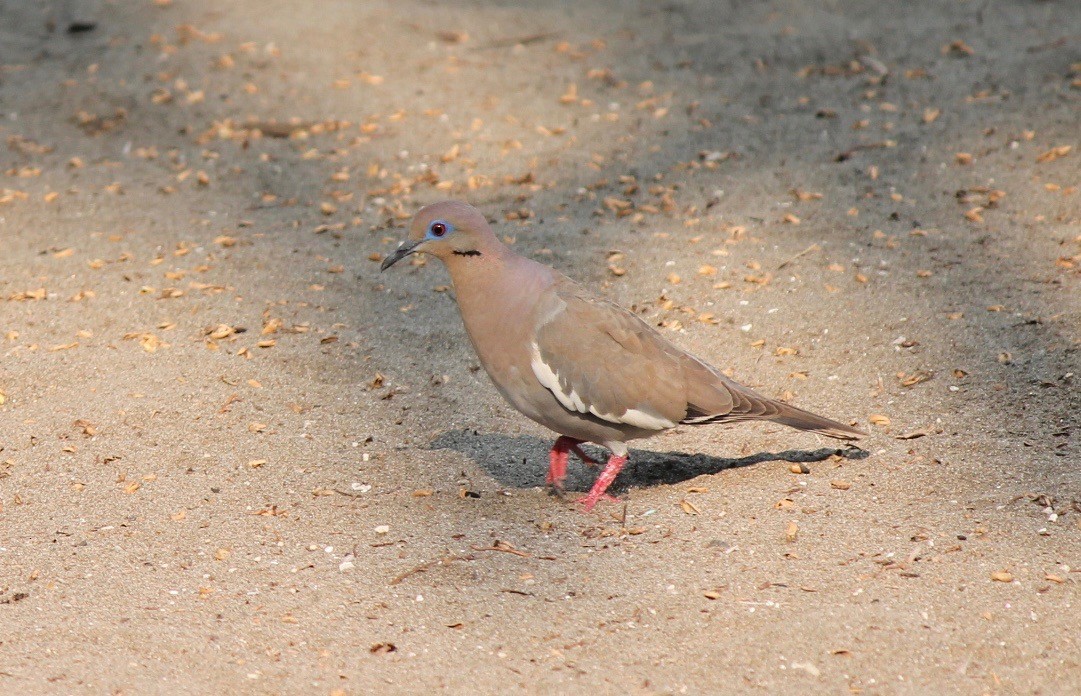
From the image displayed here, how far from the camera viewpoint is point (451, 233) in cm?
410

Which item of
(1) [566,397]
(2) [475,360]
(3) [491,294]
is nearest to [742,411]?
(1) [566,397]

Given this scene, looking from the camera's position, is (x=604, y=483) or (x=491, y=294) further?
(x=604, y=483)

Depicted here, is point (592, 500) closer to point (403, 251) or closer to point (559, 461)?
point (559, 461)

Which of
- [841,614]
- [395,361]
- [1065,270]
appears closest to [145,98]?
[395,361]

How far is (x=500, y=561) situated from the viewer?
12.6 feet

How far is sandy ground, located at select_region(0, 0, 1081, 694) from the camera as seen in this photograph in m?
3.48

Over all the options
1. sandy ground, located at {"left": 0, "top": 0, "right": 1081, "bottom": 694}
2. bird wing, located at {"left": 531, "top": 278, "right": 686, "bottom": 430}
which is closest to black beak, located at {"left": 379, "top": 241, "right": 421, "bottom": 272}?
bird wing, located at {"left": 531, "top": 278, "right": 686, "bottom": 430}

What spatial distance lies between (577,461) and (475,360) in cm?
80

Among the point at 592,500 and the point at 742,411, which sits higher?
the point at 742,411

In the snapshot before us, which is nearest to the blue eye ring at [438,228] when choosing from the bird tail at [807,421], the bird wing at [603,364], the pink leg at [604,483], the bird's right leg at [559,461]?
the bird wing at [603,364]

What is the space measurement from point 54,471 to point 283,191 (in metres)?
3.11

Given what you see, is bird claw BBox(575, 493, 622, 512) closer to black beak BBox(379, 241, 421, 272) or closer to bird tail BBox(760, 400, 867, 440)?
bird tail BBox(760, 400, 867, 440)

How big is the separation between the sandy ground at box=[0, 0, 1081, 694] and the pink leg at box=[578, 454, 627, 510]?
112 millimetres

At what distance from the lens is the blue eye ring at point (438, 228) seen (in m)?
4.09
